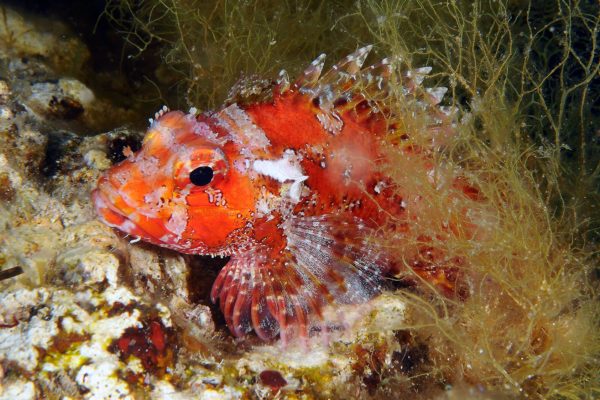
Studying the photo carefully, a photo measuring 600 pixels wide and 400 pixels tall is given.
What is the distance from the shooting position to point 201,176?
11.1ft

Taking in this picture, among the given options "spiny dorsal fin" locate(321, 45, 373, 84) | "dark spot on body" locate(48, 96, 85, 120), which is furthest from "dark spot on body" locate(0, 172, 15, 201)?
"spiny dorsal fin" locate(321, 45, 373, 84)

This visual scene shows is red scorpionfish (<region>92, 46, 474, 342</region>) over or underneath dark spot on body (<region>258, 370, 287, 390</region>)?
over

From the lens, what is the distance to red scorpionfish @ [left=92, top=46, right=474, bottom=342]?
335cm

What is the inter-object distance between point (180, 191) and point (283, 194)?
90 cm

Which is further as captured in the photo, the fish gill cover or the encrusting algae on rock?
the fish gill cover

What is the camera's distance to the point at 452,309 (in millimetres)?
3674

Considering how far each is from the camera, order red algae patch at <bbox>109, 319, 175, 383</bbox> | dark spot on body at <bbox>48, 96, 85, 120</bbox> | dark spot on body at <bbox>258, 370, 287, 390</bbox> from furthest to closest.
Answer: dark spot on body at <bbox>48, 96, 85, 120</bbox>, dark spot on body at <bbox>258, 370, 287, 390</bbox>, red algae patch at <bbox>109, 319, 175, 383</bbox>

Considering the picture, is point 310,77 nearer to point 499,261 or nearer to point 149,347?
point 499,261

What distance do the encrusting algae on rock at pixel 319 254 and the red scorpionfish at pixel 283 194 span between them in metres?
0.02

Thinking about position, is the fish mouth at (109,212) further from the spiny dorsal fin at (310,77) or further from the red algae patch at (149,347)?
the spiny dorsal fin at (310,77)

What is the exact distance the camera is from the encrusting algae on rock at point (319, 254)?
8.98 feet

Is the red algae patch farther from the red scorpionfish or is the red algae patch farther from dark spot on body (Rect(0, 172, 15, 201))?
dark spot on body (Rect(0, 172, 15, 201))

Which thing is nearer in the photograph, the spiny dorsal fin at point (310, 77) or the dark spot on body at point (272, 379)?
the dark spot on body at point (272, 379)

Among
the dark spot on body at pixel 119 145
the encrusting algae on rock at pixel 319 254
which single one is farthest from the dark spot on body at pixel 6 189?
the dark spot on body at pixel 119 145
